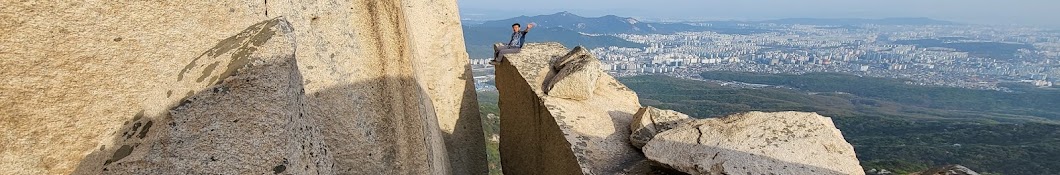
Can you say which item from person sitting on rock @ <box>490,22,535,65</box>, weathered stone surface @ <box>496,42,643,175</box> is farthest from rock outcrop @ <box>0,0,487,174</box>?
person sitting on rock @ <box>490,22,535,65</box>

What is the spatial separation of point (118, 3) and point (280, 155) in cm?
251

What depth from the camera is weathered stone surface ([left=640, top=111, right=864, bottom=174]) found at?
11125mm

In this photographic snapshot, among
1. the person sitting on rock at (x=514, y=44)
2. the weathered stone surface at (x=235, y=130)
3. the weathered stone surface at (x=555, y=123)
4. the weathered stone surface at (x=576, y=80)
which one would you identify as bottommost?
the weathered stone surface at (x=555, y=123)

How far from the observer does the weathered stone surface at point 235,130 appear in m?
6.08

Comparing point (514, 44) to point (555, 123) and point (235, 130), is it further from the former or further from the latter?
point (235, 130)

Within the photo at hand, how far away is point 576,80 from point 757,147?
14.5 ft

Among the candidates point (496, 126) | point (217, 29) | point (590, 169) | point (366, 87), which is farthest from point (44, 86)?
point (496, 126)

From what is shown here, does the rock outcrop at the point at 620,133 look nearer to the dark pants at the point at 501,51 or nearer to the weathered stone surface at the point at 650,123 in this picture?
the weathered stone surface at the point at 650,123

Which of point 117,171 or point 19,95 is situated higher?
point 19,95

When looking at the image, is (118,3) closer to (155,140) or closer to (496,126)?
(155,140)

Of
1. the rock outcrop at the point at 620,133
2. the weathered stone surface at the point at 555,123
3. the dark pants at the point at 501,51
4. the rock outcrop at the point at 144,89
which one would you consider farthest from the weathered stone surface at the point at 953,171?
the dark pants at the point at 501,51

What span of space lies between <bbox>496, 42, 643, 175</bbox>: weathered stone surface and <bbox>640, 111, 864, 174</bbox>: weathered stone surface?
43.3 inches

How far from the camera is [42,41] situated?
6.64m

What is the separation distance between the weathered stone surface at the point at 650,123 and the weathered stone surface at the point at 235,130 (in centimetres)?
734
